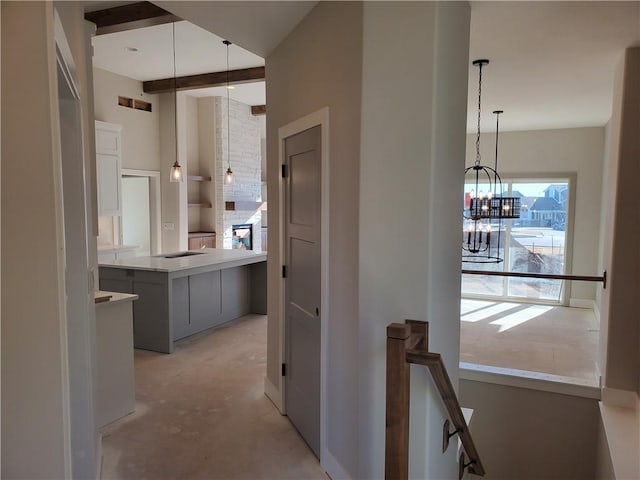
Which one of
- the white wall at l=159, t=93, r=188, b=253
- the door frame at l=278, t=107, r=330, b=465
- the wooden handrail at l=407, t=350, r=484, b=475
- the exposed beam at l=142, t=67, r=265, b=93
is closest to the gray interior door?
the door frame at l=278, t=107, r=330, b=465

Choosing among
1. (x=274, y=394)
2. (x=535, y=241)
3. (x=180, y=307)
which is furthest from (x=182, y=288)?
(x=535, y=241)

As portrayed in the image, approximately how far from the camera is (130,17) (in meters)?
4.37

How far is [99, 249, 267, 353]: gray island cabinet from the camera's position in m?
4.57

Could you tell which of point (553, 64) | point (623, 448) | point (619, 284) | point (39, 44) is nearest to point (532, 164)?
point (553, 64)

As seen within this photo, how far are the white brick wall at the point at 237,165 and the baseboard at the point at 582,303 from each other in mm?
6107

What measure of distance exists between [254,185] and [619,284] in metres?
7.25

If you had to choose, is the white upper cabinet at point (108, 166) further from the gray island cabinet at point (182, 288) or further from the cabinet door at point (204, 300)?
the cabinet door at point (204, 300)

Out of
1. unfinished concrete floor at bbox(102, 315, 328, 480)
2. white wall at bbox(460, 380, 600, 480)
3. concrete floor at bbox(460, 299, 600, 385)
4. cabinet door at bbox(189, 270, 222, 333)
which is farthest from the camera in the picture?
cabinet door at bbox(189, 270, 222, 333)

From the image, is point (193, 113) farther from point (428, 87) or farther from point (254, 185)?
point (428, 87)

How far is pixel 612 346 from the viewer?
348cm

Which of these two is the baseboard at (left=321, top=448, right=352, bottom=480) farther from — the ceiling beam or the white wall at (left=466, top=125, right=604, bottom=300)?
the white wall at (left=466, top=125, right=604, bottom=300)

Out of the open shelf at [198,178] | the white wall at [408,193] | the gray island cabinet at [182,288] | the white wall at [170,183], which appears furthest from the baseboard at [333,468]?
the open shelf at [198,178]

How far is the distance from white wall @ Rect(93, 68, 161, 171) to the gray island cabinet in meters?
2.55

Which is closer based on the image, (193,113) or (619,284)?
(619,284)
